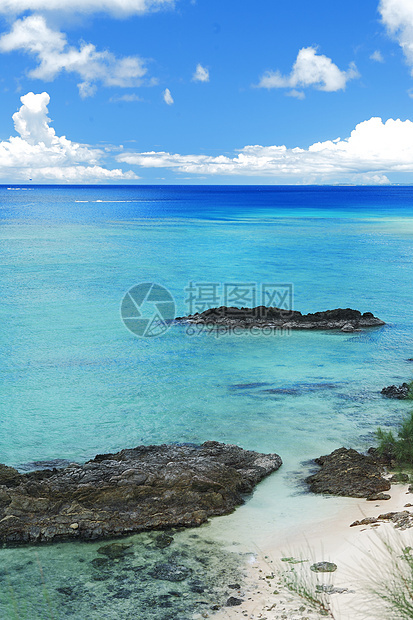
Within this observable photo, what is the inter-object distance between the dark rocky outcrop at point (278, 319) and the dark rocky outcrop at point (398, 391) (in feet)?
19.5

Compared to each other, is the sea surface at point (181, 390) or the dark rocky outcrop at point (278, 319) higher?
the dark rocky outcrop at point (278, 319)

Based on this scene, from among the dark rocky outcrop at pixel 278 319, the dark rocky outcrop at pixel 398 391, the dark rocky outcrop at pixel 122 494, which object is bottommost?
the dark rocky outcrop at pixel 122 494

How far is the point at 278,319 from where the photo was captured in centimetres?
2017

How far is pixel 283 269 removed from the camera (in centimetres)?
3419

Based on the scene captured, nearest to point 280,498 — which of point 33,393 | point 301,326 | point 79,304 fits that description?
point 33,393

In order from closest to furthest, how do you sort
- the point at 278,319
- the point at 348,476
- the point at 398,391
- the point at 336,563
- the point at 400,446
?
the point at 336,563, the point at 348,476, the point at 400,446, the point at 398,391, the point at 278,319

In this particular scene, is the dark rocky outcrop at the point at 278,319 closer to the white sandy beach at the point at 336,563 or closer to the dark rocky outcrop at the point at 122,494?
the dark rocky outcrop at the point at 122,494

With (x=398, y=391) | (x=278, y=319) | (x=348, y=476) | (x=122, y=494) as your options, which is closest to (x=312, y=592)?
(x=122, y=494)

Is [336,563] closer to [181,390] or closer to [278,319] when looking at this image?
[181,390]

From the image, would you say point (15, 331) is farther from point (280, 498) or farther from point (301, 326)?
point (280, 498)

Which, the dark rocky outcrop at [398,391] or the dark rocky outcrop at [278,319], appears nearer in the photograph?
the dark rocky outcrop at [398,391]

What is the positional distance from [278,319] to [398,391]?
298 inches

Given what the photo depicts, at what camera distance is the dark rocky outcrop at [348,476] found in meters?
8.37

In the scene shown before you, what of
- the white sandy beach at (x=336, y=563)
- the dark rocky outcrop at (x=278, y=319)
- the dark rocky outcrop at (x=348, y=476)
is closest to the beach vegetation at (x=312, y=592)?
the white sandy beach at (x=336, y=563)
